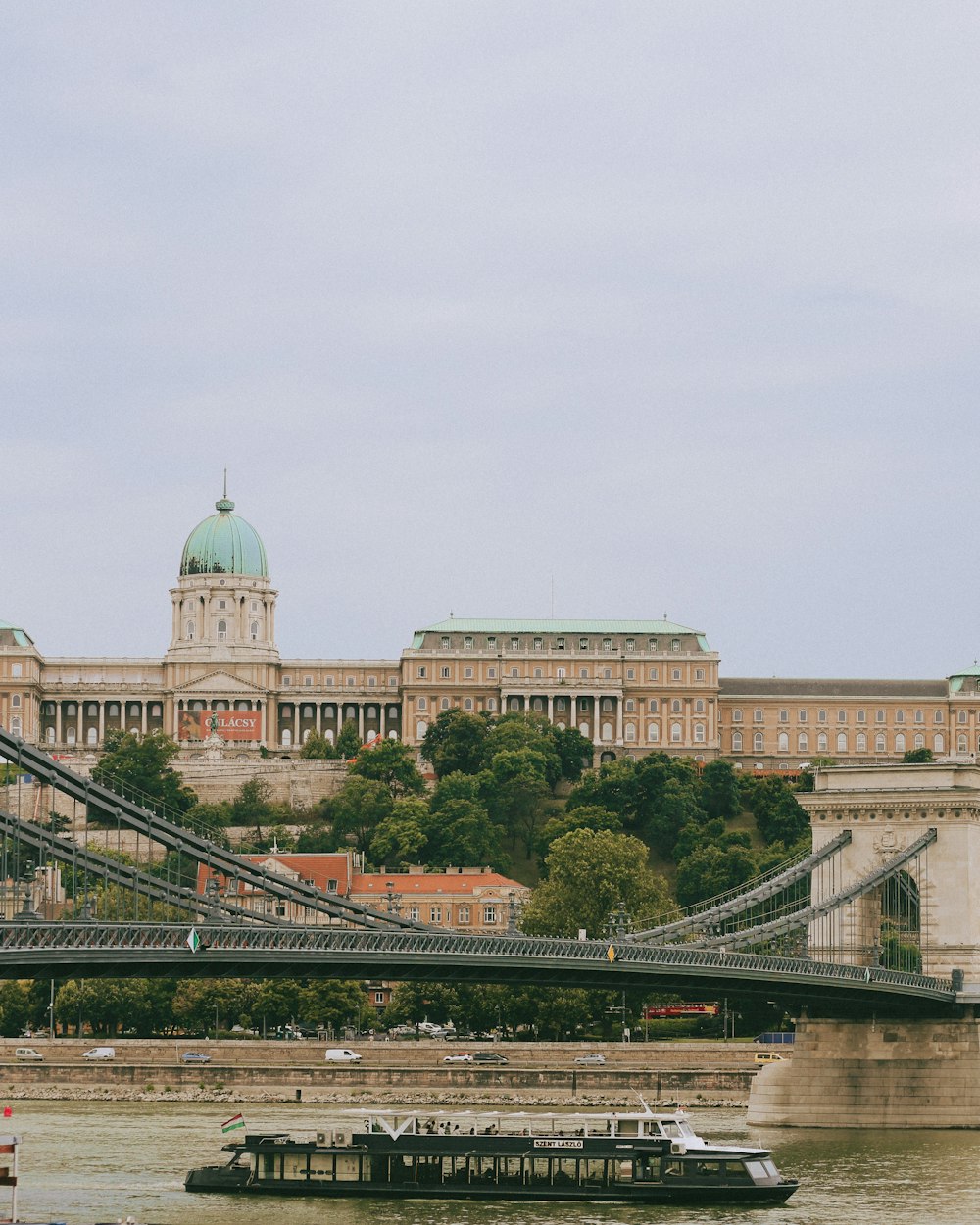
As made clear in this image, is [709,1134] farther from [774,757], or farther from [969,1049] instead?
[774,757]

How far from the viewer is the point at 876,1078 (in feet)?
211

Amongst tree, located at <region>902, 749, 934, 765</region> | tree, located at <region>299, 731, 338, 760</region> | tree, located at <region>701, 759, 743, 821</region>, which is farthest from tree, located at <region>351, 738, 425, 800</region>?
tree, located at <region>902, 749, 934, 765</region>

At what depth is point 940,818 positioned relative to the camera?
69250mm

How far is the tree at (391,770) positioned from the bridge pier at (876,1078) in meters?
83.0

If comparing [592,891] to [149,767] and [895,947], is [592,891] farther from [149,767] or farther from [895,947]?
[149,767]

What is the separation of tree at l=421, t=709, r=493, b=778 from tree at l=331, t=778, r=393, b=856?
7656 mm

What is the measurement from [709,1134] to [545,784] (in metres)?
82.4

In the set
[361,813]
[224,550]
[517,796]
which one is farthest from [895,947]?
[224,550]

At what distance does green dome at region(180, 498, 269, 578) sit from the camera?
566 ft

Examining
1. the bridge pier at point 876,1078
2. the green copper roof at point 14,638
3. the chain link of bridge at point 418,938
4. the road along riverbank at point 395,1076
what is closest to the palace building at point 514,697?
the green copper roof at point 14,638

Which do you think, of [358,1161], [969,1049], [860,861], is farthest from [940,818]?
[358,1161]

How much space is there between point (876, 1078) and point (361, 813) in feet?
248

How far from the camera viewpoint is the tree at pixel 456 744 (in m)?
150

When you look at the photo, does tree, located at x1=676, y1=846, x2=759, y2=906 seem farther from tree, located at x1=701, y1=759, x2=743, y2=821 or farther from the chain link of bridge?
the chain link of bridge
